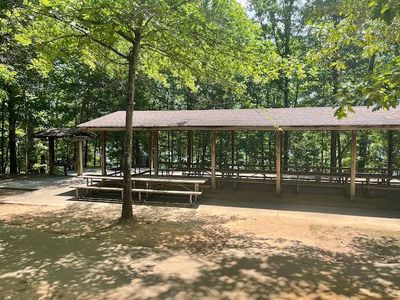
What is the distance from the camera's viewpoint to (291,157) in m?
22.1

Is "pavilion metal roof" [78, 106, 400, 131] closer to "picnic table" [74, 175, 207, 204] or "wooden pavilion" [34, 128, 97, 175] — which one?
"picnic table" [74, 175, 207, 204]

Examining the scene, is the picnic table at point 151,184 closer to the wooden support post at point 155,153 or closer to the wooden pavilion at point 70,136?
the wooden support post at point 155,153

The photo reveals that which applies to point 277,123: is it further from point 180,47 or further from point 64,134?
point 64,134

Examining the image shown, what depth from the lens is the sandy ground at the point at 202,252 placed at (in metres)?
4.30

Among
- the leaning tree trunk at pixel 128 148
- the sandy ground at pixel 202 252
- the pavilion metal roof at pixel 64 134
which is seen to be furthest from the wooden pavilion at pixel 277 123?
the leaning tree trunk at pixel 128 148

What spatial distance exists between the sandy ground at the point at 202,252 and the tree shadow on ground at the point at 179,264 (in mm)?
15

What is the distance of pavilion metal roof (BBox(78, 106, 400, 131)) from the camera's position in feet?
32.4

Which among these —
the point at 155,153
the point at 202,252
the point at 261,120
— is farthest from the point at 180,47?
the point at 155,153

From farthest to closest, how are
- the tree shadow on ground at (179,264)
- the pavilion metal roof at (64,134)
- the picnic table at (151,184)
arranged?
the pavilion metal roof at (64,134)
the picnic table at (151,184)
the tree shadow on ground at (179,264)

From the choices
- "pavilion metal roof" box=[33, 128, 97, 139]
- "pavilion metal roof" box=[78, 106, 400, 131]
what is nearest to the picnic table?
"pavilion metal roof" box=[78, 106, 400, 131]

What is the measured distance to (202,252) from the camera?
5.92 m

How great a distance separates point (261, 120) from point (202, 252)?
6520 mm

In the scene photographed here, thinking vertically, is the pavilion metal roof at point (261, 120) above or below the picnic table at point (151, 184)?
above

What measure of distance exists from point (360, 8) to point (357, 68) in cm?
1762
